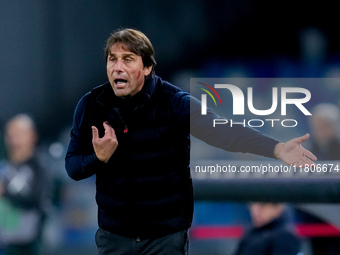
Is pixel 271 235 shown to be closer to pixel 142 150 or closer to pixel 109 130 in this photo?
pixel 142 150

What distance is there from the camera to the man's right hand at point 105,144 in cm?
119

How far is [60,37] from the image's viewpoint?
2.58 meters

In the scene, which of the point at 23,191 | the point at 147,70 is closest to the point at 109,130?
the point at 147,70

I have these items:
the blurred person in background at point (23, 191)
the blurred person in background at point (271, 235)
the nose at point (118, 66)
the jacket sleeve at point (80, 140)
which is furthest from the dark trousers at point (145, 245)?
the blurred person in background at point (23, 191)

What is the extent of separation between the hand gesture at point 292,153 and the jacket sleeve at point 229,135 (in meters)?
0.02

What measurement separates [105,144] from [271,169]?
1.45 ft

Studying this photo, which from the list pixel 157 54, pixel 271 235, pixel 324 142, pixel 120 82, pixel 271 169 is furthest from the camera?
pixel 157 54

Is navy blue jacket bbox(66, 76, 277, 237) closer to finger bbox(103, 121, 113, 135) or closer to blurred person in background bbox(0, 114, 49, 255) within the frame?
finger bbox(103, 121, 113, 135)

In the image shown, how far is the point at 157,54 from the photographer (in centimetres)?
250

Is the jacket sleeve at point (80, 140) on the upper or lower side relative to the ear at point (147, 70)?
lower

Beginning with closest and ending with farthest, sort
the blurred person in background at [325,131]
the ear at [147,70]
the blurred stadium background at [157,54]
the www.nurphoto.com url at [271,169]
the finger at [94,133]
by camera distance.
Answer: the www.nurphoto.com url at [271,169]
the finger at [94,133]
the ear at [147,70]
the blurred person in background at [325,131]
the blurred stadium background at [157,54]

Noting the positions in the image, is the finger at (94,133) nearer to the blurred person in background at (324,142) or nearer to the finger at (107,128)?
the finger at (107,128)

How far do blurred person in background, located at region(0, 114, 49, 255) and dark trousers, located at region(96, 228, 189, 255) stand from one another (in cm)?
138

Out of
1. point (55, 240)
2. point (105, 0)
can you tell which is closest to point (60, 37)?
point (105, 0)
